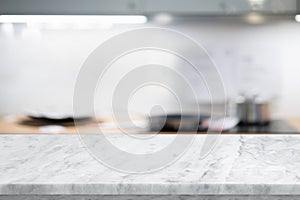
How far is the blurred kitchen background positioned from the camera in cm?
304

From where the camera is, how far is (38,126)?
2.72 m

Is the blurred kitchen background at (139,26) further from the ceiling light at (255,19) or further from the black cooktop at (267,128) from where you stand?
the black cooktop at (267,128)

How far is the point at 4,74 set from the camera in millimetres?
3162

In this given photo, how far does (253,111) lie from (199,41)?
642 mm

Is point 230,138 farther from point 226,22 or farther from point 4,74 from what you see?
point 4,74

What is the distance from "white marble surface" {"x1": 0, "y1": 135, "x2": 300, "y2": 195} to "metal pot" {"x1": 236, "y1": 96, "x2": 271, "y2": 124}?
6.03 feet

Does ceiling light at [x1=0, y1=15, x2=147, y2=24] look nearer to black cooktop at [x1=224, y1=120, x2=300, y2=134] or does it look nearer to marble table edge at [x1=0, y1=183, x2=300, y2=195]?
black cooktop at [x1=224, y1=120, x2=300, y2=134]

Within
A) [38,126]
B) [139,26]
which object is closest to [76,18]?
[139,26]

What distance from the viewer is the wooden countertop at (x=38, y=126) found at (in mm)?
2570

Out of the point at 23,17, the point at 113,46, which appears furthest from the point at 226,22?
the point at 23,17

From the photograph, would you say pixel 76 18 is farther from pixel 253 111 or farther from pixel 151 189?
pixel 151 189

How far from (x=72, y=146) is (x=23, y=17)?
2122 millimetres

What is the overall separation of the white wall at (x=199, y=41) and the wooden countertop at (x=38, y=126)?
239mm

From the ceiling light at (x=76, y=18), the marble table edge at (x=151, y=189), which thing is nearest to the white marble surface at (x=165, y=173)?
the marble table edge at (x=151, y=189)
